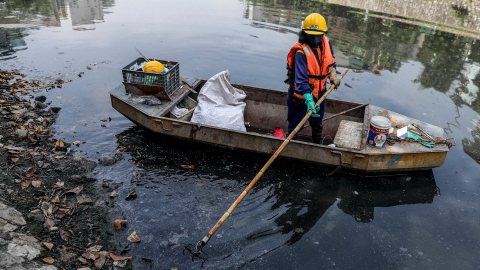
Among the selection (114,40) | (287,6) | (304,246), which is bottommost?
(304,246)

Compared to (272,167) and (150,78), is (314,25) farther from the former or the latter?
(150,78)

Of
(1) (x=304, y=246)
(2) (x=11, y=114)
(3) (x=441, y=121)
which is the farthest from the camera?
(3) (x=441, y=121)

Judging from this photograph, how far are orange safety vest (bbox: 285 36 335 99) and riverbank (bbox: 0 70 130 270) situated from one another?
4.08m

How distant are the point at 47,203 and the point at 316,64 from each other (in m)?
5.00

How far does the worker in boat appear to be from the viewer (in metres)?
5.50

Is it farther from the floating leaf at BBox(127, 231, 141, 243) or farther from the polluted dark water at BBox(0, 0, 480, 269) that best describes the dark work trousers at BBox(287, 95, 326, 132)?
the floating leaf at BBox(127, 231, 141, 243)

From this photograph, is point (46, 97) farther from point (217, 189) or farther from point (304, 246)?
point (304, 246)

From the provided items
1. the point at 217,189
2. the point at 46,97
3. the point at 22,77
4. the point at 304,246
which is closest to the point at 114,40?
the point at 22,77

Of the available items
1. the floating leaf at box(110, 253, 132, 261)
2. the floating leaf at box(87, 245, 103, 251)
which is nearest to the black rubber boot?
the floating leaf at box(110, 253, 132, 261)

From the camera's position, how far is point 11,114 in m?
7.37

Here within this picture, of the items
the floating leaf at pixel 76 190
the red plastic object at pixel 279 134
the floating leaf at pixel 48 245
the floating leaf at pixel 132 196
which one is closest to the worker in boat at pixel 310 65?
the red plastic object at pixel 279 134

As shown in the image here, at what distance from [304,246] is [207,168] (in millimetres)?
2495

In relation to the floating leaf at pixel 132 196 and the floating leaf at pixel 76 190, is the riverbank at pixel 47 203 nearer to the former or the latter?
the floating leaf at pixel 76 190

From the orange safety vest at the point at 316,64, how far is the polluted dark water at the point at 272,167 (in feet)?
5.25
